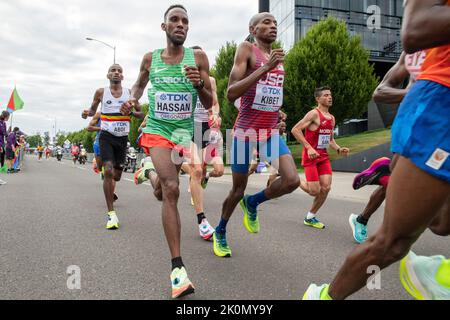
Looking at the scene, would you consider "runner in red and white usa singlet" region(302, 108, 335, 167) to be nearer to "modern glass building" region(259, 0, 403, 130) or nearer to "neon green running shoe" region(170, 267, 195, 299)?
"neon green running shoe" region(170, 267, 195, 299)

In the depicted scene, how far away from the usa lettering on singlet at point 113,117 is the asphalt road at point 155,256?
4.46 ft

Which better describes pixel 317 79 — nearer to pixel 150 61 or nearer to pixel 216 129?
pixel 216 129

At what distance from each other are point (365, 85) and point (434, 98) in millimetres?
25358

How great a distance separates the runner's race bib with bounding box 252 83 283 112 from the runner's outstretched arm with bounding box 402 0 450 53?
2.26m

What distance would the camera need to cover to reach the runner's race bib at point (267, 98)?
381 centimetres

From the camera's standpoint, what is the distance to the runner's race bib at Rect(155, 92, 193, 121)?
3.51 m

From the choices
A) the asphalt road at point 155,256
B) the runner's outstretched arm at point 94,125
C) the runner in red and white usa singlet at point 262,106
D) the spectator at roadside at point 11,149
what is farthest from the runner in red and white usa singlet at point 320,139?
the spectator at roadside at point 11,149

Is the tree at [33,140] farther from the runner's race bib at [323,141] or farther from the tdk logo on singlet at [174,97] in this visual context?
the tdk logo on singlet at [174,97]

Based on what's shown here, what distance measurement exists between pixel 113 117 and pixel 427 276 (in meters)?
5.06

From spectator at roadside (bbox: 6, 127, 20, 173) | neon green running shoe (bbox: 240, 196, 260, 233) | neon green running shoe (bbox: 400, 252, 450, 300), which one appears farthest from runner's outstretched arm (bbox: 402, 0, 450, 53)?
spectator at roadside (bbox: 6, 127, 20, 173)

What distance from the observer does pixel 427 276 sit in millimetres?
1970

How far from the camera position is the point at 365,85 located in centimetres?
2519

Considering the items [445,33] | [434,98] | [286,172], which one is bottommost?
[286,172]
